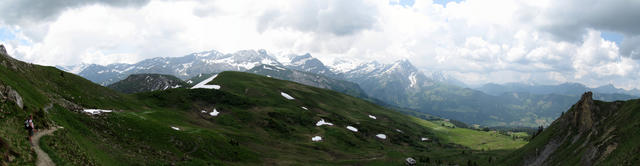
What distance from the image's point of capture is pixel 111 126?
201ft

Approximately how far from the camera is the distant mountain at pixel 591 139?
60094mm

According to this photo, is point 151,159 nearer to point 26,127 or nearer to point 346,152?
point 26,127

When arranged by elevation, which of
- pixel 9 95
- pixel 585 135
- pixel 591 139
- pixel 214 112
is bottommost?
pixel 9 95

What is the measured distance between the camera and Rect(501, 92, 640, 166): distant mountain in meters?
60.1

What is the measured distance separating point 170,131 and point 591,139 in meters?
91.2

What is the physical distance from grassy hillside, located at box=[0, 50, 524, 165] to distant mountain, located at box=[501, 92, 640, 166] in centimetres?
3070

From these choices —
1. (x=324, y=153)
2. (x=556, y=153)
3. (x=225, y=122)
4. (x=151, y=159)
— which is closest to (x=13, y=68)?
(x=151, y=159)

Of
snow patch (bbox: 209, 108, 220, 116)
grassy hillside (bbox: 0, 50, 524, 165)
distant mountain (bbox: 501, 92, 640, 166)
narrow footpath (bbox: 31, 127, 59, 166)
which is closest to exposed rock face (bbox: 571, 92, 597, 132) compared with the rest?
distant mountain (bbox: 501, 92, 640, 166)

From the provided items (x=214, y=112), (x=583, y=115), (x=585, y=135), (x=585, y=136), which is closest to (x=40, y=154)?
(x=585, y=136)

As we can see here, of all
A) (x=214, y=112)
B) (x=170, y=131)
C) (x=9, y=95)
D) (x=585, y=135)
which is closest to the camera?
(x=9, y=95)

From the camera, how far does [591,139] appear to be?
73.4 metres

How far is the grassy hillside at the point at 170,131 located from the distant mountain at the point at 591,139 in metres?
30.7

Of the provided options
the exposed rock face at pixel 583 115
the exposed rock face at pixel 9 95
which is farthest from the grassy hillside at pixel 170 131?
the exposed rock face at pixel 583 115

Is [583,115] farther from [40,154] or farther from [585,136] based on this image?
[40,154]
